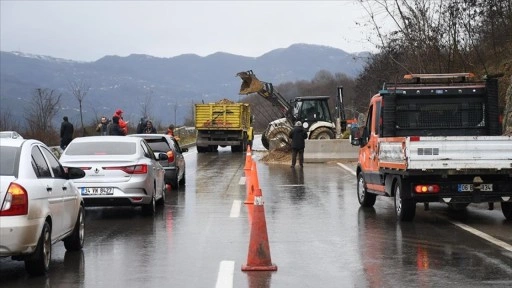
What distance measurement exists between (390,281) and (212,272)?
199 cm

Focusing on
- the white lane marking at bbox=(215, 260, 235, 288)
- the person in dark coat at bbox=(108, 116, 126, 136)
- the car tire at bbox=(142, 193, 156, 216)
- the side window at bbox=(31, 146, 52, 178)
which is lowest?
the white lane marking at bbox=(215, 260, 235, 288)

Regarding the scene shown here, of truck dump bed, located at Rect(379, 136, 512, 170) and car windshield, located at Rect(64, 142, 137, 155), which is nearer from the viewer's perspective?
truck dump bed, located at Rect(379, 136, 512, 170)

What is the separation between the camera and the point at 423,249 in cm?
1080

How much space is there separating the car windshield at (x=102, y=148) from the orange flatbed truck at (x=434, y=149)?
4.63 m

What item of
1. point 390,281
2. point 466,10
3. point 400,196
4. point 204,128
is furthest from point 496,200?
point 204,128

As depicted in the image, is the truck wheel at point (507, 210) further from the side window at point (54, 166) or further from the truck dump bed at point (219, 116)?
the truck dump bed at point (219, 116)

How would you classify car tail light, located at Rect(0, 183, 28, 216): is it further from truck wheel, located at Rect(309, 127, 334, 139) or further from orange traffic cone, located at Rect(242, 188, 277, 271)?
truck wheel, located at Rect(309, 127, 334, 139)

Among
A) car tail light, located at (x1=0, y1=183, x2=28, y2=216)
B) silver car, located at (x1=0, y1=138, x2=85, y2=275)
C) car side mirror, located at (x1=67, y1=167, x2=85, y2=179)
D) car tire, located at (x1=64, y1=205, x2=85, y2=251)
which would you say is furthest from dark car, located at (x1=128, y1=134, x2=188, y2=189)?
car tail light, located at (x1=0, y1=183, x2=28, y2=216)

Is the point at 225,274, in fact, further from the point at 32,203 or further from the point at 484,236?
the point at 484,236

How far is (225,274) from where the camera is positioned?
901 cm

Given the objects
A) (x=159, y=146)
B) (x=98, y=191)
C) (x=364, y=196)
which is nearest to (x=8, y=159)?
(x=98, y=191)

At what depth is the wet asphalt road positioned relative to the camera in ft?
28.7

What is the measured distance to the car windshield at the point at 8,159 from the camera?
8641 mm

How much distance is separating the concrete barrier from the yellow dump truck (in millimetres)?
13239
